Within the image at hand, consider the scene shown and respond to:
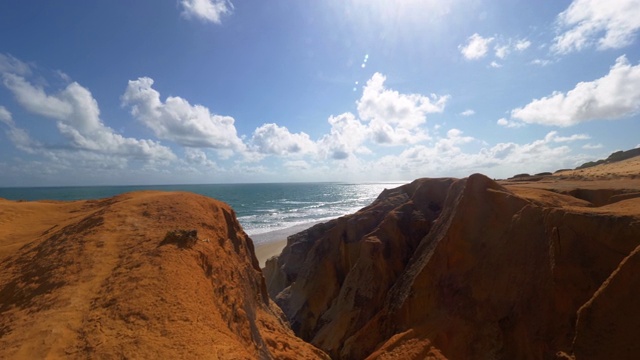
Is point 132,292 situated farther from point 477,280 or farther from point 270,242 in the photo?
point 270,242

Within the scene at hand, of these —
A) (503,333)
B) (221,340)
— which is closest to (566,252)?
(503,333)

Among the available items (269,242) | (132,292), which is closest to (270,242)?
(269,242)

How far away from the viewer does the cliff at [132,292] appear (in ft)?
15.6

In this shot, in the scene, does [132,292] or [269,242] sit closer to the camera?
[132,292]

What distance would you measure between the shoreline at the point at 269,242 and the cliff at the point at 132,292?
81.3 ft

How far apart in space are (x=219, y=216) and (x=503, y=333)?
996 centimetres

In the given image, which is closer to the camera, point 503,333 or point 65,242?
point 65,242

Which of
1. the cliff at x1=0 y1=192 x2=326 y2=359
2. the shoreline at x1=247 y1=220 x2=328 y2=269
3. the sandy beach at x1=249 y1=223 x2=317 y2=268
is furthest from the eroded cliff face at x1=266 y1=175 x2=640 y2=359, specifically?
the sandy beach at x1=249 y1=223 x2=317 y2=268

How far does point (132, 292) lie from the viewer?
5.71 meters

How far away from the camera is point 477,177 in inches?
531

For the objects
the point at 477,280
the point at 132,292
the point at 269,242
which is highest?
the point at 132,292

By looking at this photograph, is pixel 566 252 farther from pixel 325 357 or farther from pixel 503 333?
pixel 325 357

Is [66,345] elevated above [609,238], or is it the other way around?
[609,238]

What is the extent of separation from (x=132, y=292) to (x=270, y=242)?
123 feet
